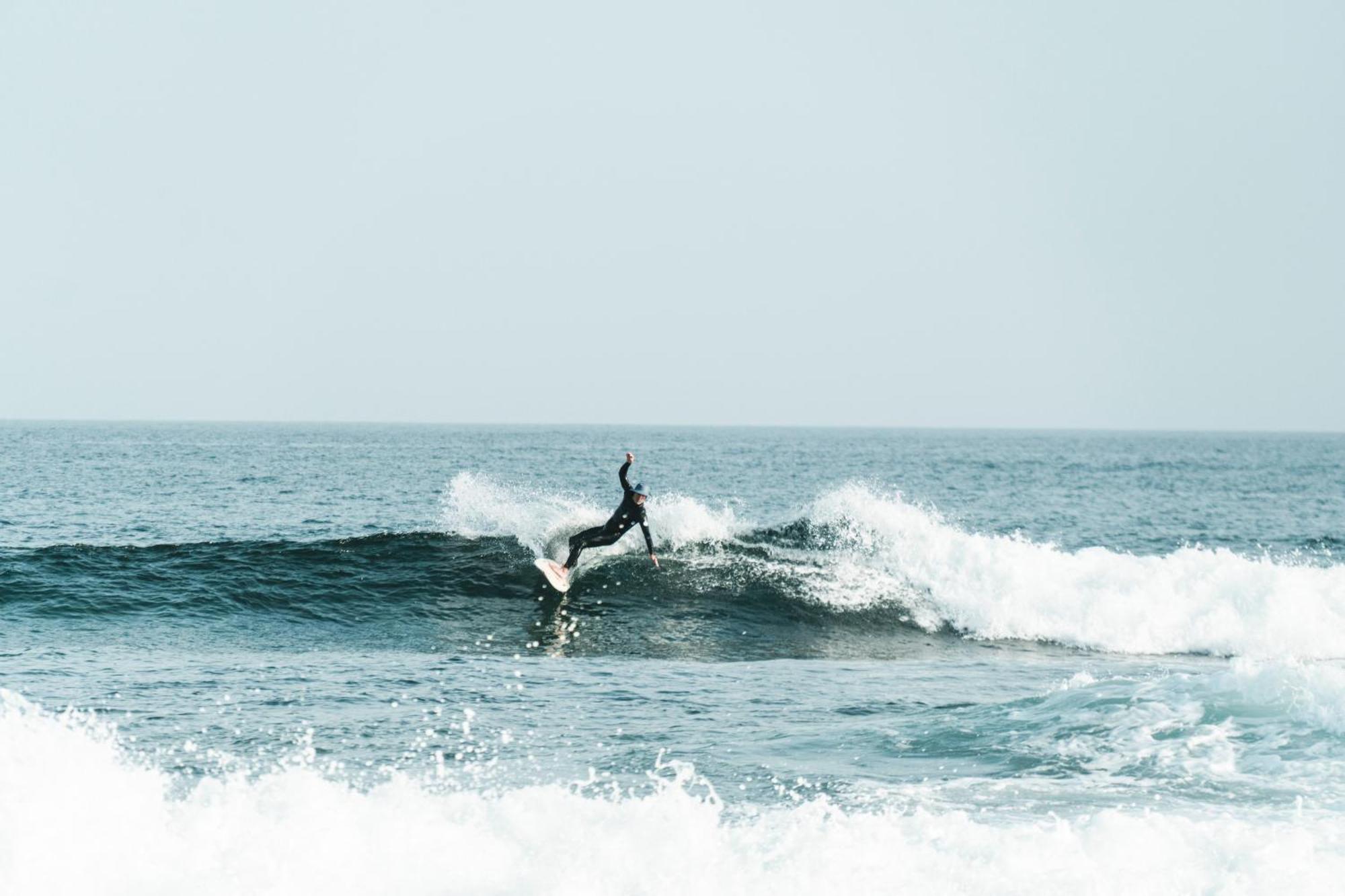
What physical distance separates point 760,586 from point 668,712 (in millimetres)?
8464

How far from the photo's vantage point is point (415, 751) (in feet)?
36.4

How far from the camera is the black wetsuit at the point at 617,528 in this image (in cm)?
1889

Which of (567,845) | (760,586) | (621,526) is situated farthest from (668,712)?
(760,586)

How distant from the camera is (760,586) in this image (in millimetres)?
21203

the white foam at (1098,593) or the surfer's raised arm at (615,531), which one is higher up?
the surfer's raised arm at (615,531)

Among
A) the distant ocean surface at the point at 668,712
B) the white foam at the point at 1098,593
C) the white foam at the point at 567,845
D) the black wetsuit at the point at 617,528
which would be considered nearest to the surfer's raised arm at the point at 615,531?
the black wetsuit at the point at 617,528

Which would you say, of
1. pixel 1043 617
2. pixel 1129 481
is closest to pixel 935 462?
pixel 1129 481

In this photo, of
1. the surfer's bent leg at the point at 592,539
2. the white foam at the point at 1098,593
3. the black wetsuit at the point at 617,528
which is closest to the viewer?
the black wetsuit at the point at 617,528

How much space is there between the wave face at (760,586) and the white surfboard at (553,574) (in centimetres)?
47

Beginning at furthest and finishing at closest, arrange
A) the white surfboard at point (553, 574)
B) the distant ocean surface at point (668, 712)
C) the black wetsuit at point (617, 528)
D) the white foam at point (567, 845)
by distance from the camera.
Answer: the white surfboard at point (553, 574)
the black wetsuit at point (617, 528)
the distant ocean surface at point (668, 712)
the white foam at point (567, 845)

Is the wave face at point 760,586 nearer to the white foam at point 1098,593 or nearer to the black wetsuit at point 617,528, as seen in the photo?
the white foam at point 1098,593

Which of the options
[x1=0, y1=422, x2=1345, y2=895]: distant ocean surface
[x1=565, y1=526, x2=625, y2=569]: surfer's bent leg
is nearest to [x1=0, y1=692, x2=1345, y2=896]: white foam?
[x1=0, y1=422, x2=1345, y2=895]: distant ocean surface

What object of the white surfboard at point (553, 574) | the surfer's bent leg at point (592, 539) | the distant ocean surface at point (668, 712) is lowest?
the distant ocean surface at point (668, 712)

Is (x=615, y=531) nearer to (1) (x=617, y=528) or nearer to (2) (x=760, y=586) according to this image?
(1) (x=617, y=528)
